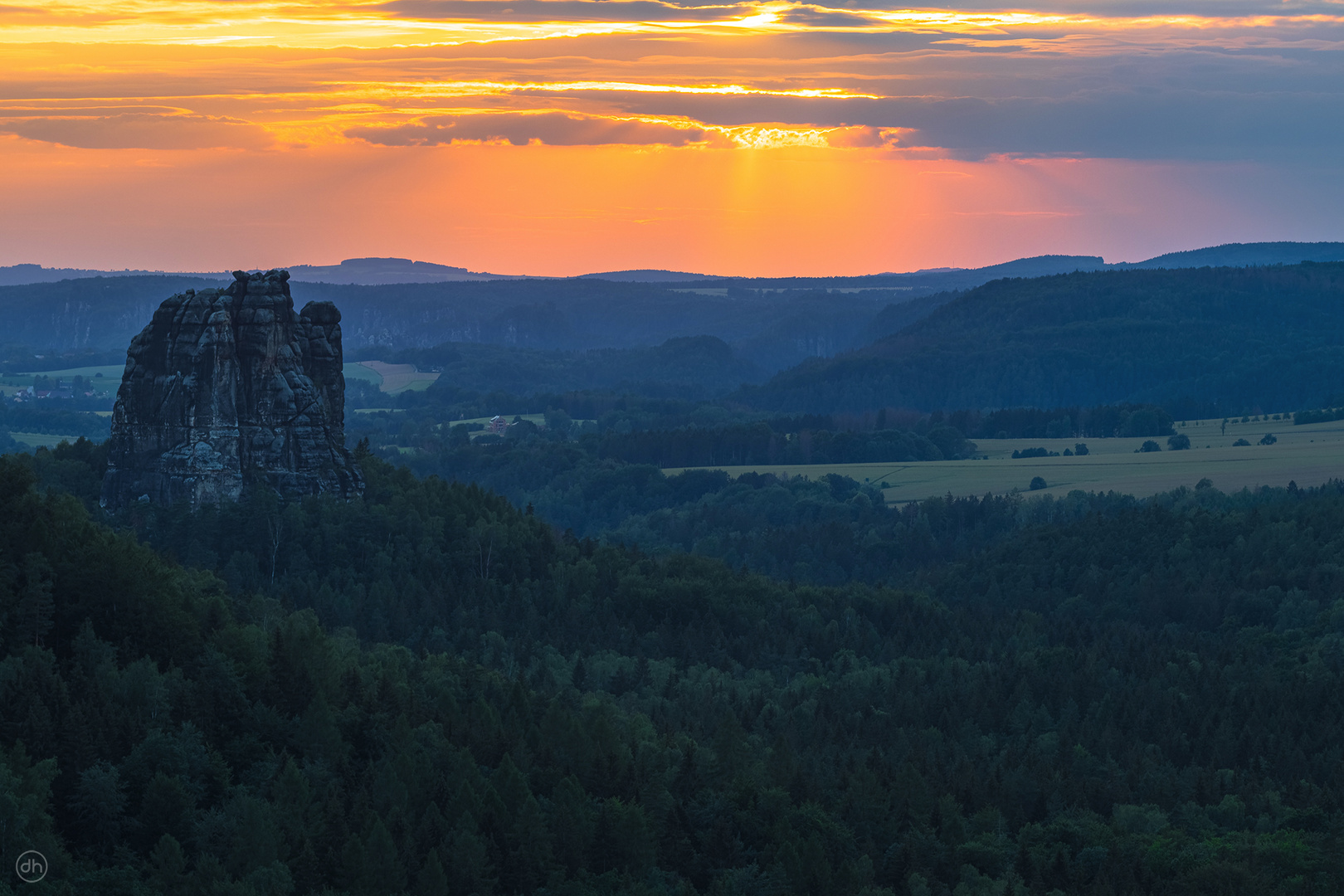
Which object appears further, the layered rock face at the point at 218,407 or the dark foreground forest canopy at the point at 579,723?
the layered rock face at the point at 218,407

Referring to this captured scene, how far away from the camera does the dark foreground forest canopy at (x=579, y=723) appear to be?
78.9 metres

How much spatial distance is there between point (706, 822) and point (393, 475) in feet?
279

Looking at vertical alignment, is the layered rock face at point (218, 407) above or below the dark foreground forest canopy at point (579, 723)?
above

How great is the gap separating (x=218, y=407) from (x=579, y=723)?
6066cm

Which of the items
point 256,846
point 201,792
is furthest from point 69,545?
point 256,846

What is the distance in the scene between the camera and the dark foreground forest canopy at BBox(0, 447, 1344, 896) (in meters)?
78.9

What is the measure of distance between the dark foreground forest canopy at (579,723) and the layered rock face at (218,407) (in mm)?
3803

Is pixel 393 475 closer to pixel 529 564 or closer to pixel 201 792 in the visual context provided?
pixel 529 564

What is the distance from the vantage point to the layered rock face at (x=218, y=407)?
148500mm

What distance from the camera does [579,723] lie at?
98.7 m

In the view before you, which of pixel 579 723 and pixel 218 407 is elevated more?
pixel 218 407

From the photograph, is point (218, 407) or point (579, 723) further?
point (218, 407)

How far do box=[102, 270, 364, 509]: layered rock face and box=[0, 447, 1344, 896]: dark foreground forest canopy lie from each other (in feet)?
12.5

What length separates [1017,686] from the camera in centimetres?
13125
